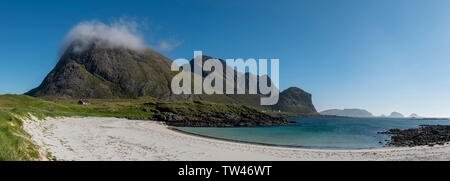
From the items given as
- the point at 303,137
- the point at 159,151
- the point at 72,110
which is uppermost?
the point at 72,110

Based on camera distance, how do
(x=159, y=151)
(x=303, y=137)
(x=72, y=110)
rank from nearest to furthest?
(x=159, y=151), (x=303, y=137), (x=72, y=110)

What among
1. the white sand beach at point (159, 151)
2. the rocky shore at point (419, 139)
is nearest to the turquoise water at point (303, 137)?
the rocky shore at point (419, 139)

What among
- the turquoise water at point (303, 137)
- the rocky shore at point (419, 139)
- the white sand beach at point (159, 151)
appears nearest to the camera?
the white sand beach at point (159, 151)

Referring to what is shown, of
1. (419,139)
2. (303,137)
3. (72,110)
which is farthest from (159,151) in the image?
(72,110)

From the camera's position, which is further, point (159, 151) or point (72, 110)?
point (72, 110)

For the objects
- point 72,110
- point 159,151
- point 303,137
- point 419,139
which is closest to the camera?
point 159,151

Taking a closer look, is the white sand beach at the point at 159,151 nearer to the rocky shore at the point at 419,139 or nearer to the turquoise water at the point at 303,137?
the turquoise water at the point at 303,137

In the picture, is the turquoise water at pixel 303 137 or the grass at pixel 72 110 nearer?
the grass at pixel 72 110

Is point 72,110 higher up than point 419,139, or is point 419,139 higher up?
point 72,110

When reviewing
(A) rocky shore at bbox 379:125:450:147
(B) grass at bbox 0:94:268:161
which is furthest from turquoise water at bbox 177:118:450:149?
(B) grass at bbox 0:94:268:161

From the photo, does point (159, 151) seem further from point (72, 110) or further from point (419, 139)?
point (72, 110)
